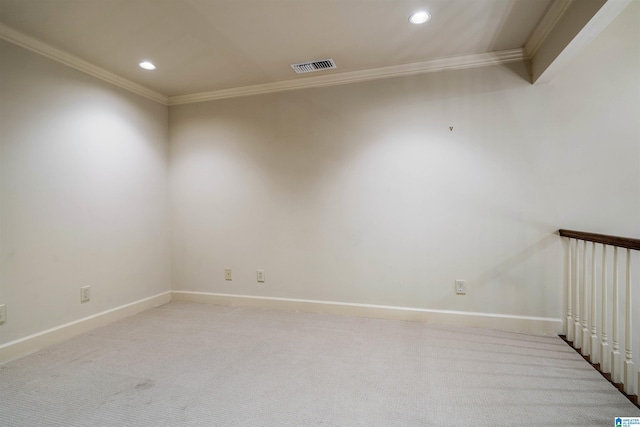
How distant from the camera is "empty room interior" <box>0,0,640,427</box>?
70.0 inches

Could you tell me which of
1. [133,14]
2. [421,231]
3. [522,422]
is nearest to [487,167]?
[421,231]

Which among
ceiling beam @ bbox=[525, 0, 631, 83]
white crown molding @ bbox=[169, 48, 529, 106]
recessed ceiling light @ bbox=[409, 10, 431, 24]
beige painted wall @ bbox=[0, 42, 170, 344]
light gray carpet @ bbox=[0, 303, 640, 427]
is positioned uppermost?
recessed ceiling light @ bbox=[409, 10, 431, 24]

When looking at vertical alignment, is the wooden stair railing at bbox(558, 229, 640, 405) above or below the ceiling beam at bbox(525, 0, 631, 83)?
below

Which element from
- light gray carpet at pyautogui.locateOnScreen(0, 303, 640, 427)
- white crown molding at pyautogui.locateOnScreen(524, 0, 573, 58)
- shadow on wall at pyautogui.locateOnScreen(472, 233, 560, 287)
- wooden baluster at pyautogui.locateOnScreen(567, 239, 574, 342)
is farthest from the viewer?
shadow on wall at pyautogui.locateOnScreen(472, 233, 560, 287)

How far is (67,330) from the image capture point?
2484 millimetres

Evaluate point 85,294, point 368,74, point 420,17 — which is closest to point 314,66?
point 368,74

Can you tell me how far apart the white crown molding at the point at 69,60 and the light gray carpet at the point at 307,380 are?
224 cm

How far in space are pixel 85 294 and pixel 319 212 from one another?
2181 mm

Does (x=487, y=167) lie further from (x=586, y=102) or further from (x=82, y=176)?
(x=82, y=176)

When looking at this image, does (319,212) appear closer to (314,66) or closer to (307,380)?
(314,66)

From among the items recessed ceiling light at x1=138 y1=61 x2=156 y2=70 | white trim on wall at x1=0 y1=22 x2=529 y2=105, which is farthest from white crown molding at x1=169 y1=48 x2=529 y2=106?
recessed ceiling light at x1=138 y1=61 x2=156 y2=70

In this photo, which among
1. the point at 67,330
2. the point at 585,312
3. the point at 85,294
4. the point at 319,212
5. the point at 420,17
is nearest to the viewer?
the point at 420,17

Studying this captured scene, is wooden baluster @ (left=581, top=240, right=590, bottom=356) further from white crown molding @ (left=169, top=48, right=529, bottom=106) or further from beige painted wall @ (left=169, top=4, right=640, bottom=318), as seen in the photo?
white crown molding @ (left=169, top=48, right=529, bottom=106)

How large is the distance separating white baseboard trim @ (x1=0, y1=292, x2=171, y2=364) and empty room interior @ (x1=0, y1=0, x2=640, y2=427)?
2cm
